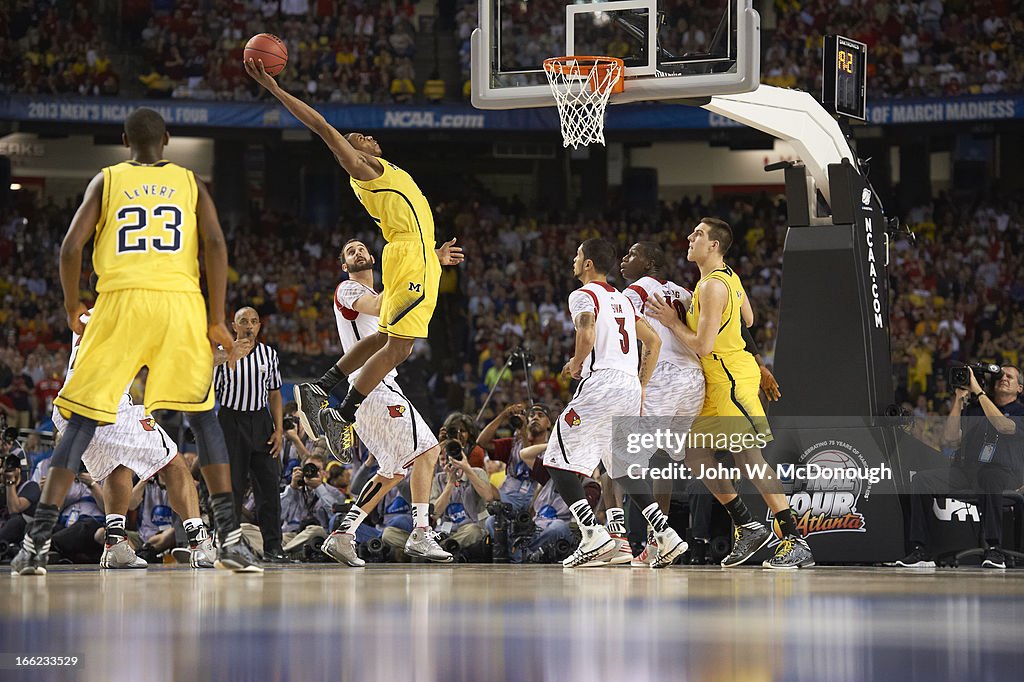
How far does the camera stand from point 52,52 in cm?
2667

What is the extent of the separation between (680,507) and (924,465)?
204cm

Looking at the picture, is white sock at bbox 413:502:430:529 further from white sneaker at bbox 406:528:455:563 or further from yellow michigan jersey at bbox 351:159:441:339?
yellow michigan jersey at bbox 351:159:441:339

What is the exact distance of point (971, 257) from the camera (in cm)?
2478

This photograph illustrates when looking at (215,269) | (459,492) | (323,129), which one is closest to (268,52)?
(323,129)

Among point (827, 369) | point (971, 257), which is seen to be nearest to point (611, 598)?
point (827, 369)

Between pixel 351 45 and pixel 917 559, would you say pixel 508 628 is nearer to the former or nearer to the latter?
pixel 917 559

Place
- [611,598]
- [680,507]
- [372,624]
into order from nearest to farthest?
[372,624]
[611,598]
[680,507]

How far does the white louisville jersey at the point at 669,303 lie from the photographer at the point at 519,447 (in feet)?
8.32

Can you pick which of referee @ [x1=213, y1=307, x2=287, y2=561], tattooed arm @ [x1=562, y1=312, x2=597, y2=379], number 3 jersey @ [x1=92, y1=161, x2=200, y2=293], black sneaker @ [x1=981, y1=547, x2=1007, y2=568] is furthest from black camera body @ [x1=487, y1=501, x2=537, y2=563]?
number 3 jersey @ [x1=92, y1=161, x2=200, y2=293]

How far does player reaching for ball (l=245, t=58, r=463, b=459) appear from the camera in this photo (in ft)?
28.6

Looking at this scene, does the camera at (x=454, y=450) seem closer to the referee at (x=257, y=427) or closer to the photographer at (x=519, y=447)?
the photographer at (x=519, y=447)

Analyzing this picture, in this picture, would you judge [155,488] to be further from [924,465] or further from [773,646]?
[773,646]

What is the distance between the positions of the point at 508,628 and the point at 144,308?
9.51 feet

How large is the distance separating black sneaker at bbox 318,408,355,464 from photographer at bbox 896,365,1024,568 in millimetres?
4746
